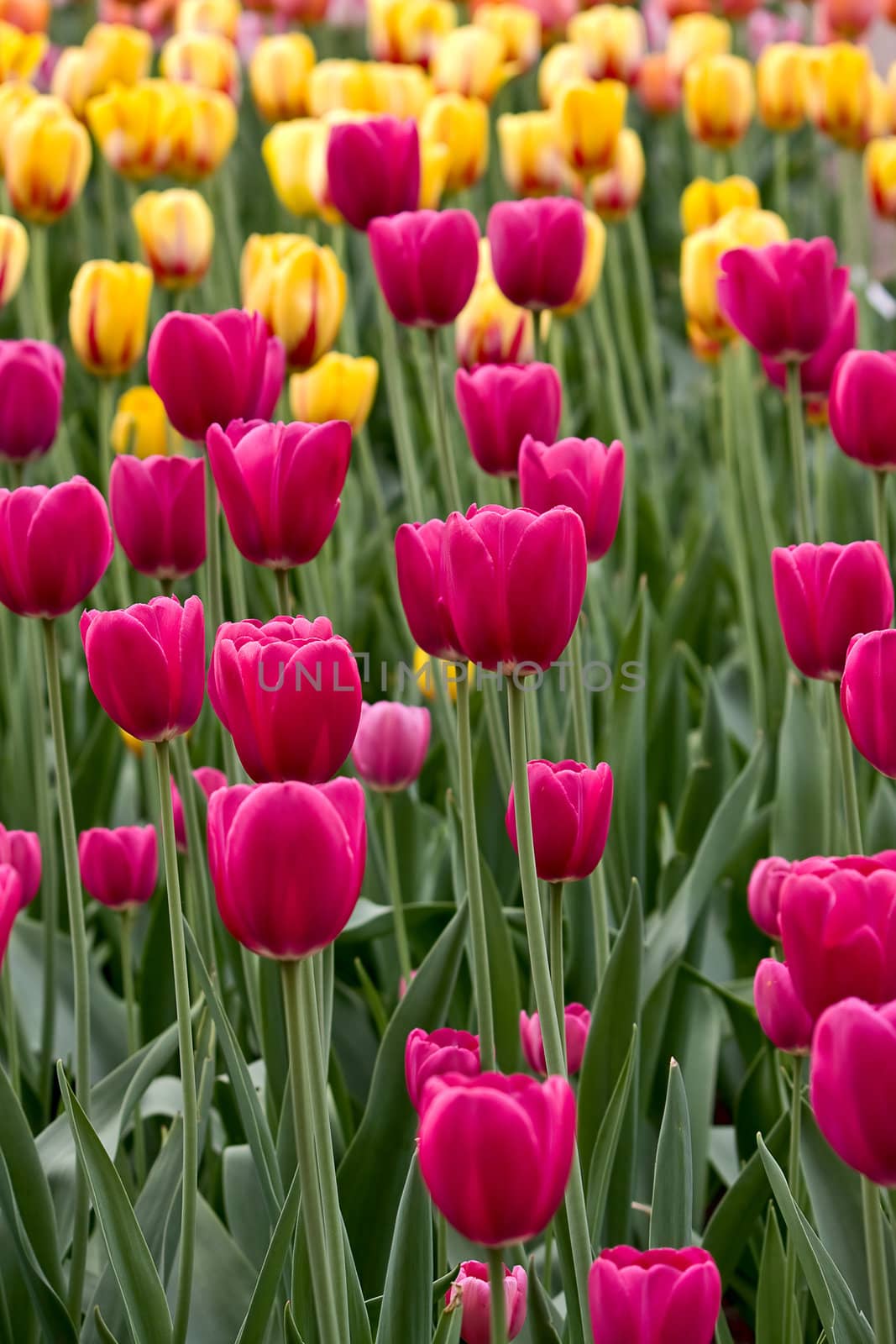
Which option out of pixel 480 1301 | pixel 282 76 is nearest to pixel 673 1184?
pixel 480 1301

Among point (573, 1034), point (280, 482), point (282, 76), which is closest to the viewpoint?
point (280, 482)

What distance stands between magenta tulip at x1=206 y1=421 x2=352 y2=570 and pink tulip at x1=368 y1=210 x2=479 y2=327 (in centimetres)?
33

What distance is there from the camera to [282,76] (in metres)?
2.29

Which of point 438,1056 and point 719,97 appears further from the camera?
point 719,97

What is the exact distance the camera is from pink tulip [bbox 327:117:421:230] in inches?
47.8

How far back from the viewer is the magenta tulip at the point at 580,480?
83 centimetres

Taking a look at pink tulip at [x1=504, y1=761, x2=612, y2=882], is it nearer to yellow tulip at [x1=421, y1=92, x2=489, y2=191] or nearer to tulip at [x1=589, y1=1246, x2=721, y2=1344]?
tulip at [x1=589, y1=1246, x2=721, y2=1344]

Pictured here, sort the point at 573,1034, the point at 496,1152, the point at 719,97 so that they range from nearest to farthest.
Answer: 1. the point at 496,1152
2. the point at 573,1034
3. the point at 719,97

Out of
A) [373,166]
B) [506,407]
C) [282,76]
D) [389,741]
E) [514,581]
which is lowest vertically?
[389,741]

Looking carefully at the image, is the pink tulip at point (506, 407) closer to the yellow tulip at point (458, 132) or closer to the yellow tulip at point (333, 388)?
the yellow tulip at point (333, 388)

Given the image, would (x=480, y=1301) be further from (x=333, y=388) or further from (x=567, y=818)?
(x=333, y=388)

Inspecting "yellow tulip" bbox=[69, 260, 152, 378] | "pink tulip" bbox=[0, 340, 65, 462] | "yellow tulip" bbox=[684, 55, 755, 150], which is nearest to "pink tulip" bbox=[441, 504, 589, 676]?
"pink tulip" bbox=[0, 340, 65, 462]

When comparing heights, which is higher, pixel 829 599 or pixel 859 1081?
pixel 829 599

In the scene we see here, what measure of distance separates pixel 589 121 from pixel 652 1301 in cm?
154
